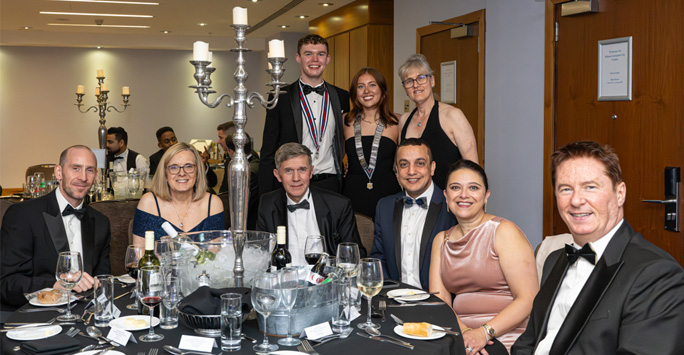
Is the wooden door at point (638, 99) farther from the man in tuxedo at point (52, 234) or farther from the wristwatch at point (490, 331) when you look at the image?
the man in tuxedo at point (52, 234)

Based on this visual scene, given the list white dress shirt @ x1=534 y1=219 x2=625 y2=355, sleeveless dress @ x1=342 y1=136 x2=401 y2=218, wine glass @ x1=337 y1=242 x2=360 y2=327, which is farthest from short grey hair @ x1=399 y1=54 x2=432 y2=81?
white dress shirt @ x1=534 y1=219 x2=625 y2=355

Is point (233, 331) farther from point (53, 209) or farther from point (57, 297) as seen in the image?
point (53, 209)

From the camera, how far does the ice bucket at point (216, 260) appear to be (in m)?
2.12

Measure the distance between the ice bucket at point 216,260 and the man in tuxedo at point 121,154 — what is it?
5.66 m

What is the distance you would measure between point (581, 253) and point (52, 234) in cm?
240

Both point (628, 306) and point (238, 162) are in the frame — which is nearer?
point (628, 306)

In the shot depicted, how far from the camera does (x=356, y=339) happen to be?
188 cm

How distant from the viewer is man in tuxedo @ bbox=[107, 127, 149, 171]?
299 inches

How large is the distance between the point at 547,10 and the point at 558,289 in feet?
9.58

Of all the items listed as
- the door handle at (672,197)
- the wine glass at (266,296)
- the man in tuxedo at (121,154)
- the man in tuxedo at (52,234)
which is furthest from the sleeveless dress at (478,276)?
the man in tuxedo at (121,154)

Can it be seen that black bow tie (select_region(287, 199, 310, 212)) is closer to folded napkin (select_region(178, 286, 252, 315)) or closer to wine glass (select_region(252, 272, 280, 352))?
folded napkin (select_region(178, 286, 252, 315))

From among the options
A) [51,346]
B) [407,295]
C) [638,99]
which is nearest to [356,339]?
[407,295]

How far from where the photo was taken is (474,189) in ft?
8.71

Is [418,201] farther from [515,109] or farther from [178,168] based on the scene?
[515,109]
